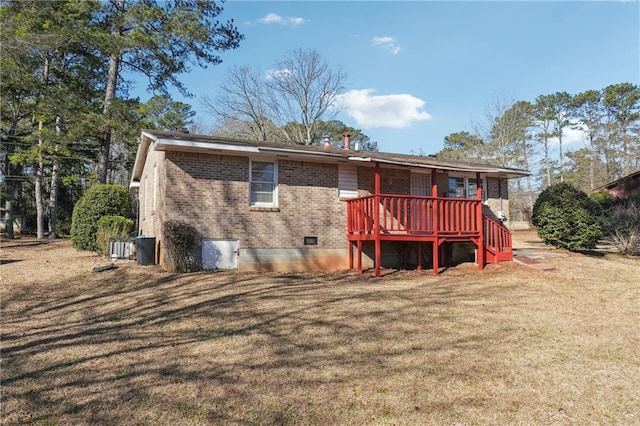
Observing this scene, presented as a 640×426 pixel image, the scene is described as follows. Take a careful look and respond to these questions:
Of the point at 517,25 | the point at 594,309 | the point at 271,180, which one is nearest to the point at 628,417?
the point at 594,309

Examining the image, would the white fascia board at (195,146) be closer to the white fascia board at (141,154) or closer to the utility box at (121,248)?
the white fascia board at (141,154)

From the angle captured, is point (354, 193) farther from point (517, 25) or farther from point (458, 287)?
point (517, 25)

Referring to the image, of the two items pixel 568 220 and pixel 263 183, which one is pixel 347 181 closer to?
pixel 263 183

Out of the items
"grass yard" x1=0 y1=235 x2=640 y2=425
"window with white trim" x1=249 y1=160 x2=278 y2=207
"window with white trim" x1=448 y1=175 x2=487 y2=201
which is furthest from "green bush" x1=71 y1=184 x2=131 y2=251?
"window with white trim" x1=448 y1=175 x2=487 y2=201

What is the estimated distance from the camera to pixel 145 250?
35.4 ft

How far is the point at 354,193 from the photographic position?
41.0ft

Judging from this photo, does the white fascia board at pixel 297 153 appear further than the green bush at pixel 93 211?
No

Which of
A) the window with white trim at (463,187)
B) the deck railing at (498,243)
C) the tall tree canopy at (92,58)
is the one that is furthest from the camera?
the tall tree canopy at (92,58)

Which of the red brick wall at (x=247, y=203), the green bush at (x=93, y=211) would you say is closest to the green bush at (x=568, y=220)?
the red brick wall at (x=247, y=203)

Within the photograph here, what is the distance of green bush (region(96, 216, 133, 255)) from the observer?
1255 cm

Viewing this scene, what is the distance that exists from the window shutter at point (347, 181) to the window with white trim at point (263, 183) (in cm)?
198

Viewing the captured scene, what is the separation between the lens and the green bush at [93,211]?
1348 centimetres

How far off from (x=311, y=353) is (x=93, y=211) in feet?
37.4

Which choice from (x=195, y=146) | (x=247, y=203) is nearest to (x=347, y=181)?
(x=247, y=203)
